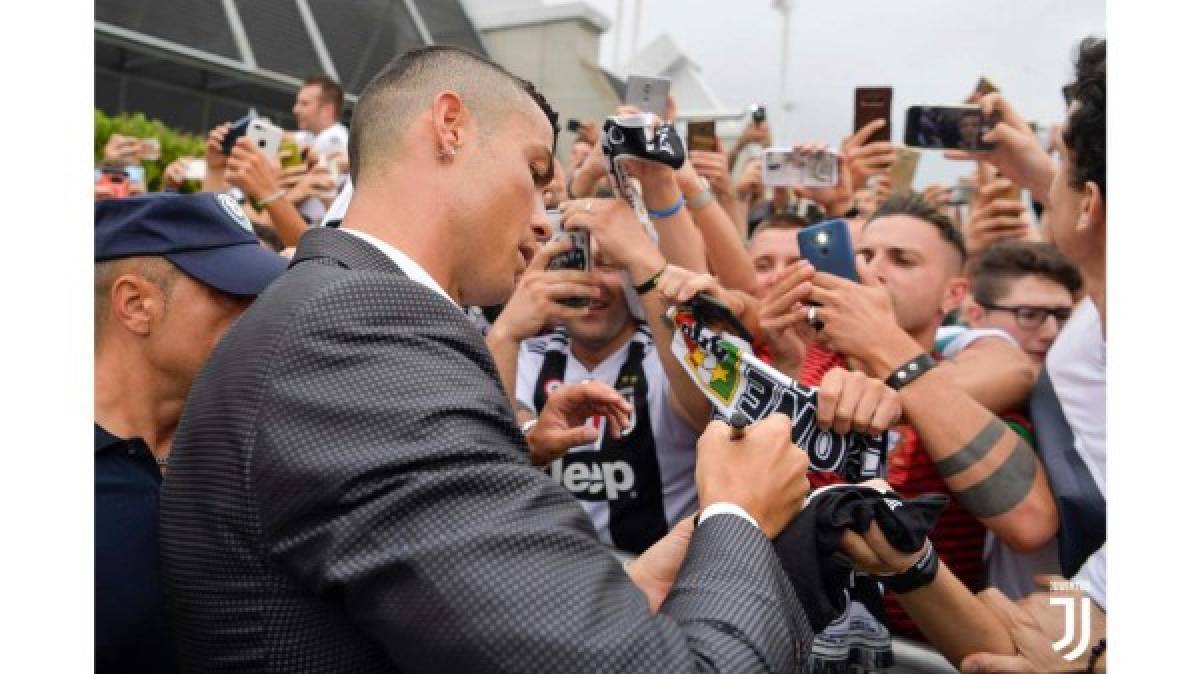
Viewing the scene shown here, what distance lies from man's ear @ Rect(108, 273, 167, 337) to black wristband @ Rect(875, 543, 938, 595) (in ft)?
5.23

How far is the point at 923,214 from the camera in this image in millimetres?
3242

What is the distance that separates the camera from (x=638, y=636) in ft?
3.50

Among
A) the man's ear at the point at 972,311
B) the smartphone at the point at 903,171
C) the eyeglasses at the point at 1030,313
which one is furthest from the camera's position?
the smartphone at the point at 903,171

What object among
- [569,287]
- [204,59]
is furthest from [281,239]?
[204,59]

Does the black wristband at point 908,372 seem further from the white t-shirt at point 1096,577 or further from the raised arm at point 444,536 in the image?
the raised arm at point 444,536

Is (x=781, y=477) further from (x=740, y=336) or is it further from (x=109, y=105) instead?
(x=109, y=105)

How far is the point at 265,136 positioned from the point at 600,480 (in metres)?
2.91

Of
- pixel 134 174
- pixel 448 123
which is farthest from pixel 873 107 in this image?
pixel 134 174

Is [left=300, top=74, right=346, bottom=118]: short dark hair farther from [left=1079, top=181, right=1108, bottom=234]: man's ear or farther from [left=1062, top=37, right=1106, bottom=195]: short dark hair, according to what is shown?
[left=1079, top=181, right=1108, bottom=234]: man's ear

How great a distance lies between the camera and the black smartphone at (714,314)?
2570 millimetres

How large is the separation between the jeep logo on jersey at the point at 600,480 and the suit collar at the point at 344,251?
1.82m

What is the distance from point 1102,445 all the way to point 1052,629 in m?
0.48

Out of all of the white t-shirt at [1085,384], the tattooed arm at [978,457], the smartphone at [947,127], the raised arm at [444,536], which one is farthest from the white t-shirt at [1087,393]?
the raised arm at [444,536]

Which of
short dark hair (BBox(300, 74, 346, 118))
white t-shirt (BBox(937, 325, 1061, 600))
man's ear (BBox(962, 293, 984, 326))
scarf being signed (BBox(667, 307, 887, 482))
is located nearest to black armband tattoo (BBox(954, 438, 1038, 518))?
white t-shirt (BBox(937, 325, 1061, 600))
